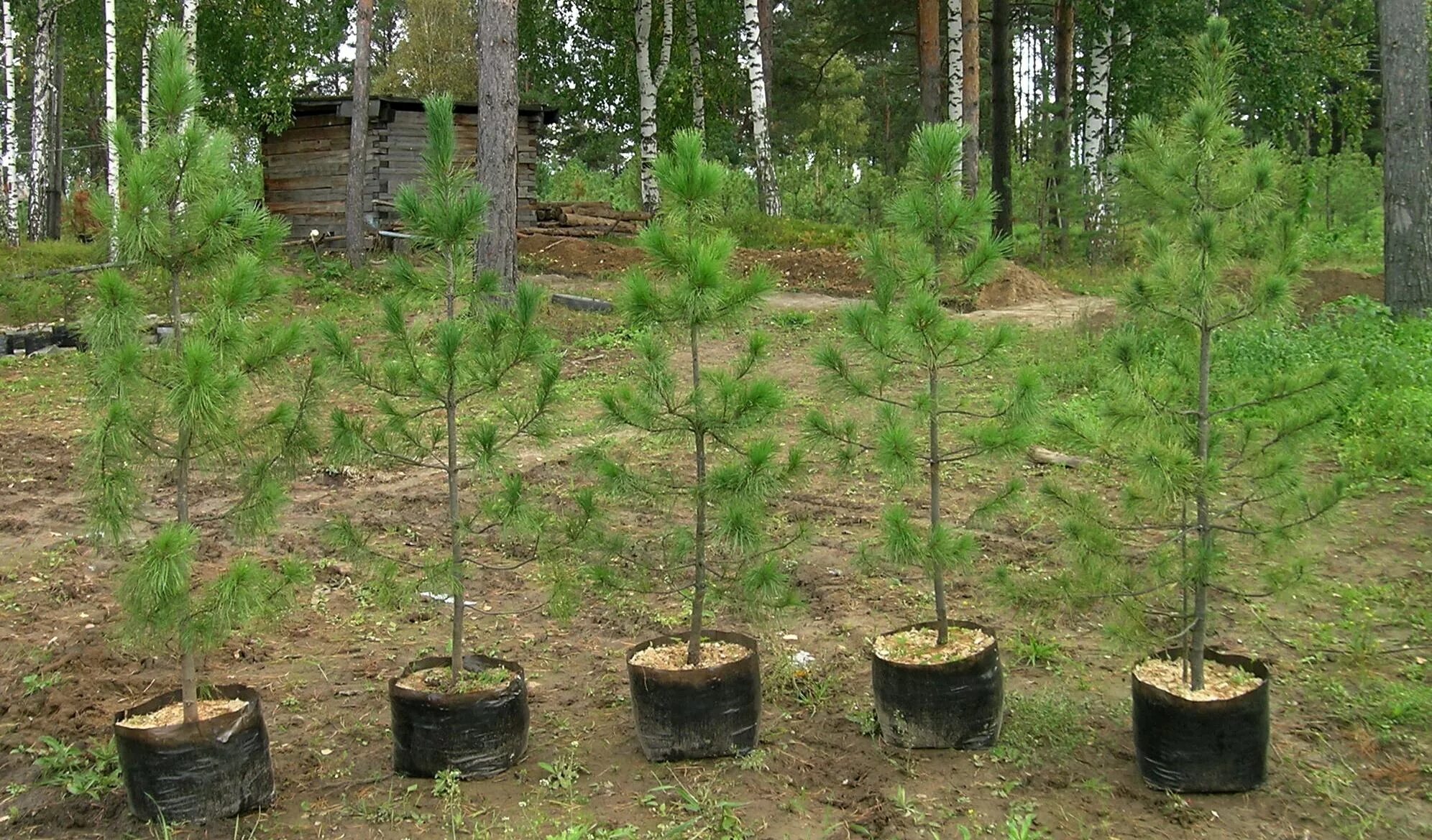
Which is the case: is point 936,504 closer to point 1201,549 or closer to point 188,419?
point 1201,549

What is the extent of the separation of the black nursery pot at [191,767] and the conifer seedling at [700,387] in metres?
1.50

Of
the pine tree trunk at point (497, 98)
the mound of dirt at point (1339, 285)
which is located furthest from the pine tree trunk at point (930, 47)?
the pine tree trunk at point (497, 98)

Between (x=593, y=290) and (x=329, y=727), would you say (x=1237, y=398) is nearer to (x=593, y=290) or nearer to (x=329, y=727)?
(x=329, y=727)

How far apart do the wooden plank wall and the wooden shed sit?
0.04ft

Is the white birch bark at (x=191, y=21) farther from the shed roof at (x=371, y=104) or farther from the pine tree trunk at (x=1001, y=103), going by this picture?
the pine tree trunk at (x=1001, y=103)

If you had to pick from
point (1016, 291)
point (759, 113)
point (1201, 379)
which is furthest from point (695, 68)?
point (1201, 379)

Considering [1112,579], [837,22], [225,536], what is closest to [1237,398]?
[1112,579]

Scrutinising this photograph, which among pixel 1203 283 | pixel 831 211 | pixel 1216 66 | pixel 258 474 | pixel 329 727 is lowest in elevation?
pixel 329 727

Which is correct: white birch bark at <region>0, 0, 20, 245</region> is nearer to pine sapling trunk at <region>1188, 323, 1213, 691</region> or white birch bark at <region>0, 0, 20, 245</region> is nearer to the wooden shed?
the wooden shed

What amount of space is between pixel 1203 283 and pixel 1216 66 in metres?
0.80

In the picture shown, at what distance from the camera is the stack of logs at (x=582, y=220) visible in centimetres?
A: 1950

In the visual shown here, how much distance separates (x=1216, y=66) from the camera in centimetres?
424

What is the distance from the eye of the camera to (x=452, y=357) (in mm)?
4141

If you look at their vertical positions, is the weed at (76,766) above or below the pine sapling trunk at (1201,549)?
below
